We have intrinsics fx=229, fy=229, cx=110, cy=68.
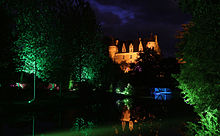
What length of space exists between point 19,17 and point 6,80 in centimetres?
1065

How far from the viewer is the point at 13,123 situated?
16156 mm

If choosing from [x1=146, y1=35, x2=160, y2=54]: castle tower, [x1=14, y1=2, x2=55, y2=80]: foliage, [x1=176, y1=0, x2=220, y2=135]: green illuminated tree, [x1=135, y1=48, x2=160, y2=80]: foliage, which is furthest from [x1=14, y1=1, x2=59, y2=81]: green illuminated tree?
[x1=146, y1=35, x2=160, y2=54]: castle tower

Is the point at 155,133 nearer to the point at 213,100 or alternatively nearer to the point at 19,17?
the point at 213,100

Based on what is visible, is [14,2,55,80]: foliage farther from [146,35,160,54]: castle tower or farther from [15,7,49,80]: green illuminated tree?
[146,35,160,54]: castle tower

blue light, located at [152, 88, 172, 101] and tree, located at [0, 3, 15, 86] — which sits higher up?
tree, located at [0, 3, 15, 86]

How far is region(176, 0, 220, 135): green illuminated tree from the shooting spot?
8.40m

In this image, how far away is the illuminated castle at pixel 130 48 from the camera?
114738mm

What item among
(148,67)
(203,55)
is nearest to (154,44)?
(148,67)

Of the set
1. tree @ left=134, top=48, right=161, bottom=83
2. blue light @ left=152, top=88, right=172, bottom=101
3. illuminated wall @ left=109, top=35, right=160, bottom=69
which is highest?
illuminated wall @ left=109, top=35, right=160, bottom=69

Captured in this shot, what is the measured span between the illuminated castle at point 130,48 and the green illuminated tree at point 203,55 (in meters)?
104

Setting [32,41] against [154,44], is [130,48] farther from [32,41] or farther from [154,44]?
[32,41]

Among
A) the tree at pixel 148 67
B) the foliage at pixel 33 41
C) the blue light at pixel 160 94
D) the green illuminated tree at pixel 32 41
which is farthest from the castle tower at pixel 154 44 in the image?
the green illuminated tree at pixel 32 41

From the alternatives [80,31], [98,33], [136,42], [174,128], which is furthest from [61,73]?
[136,42]

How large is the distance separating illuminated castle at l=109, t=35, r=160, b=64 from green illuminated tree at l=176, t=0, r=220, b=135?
103557mm
